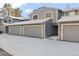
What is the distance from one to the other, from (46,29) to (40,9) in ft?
16.6

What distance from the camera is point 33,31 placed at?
66.7 ft

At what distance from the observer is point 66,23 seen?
49.7ft

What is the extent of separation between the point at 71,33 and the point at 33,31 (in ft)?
23.4

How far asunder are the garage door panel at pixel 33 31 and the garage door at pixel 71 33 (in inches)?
190

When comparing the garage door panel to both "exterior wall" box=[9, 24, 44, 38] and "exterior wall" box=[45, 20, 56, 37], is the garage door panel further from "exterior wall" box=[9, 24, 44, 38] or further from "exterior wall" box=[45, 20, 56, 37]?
"exterior wall" box=[45, 20, 56, 37]

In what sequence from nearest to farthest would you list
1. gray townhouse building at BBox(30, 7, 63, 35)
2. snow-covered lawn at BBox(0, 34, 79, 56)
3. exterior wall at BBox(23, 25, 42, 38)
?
snow-covered lawn at BBox(0, 34, 79, 56) → exterior wall at BBox(23, 25, 42, 38) → gray townhouse building at BBox(30, 7, 63, 35)

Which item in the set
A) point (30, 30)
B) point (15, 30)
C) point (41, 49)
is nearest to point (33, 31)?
point (30, 30)

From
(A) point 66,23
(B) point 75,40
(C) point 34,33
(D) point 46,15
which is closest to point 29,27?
(C) point 34,33

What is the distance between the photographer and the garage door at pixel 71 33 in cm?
1398

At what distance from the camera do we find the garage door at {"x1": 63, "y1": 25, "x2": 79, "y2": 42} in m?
14.0

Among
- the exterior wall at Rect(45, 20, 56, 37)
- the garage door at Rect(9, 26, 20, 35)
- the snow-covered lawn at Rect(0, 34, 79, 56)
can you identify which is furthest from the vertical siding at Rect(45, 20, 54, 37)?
the garage door at Rect(9, 26, 20, 35)

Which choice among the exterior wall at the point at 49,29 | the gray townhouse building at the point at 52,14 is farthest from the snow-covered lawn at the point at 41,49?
the gray townhouse building at the point at 52,14

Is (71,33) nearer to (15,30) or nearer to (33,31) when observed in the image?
(33,31)

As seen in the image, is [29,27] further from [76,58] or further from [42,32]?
[76,58]
